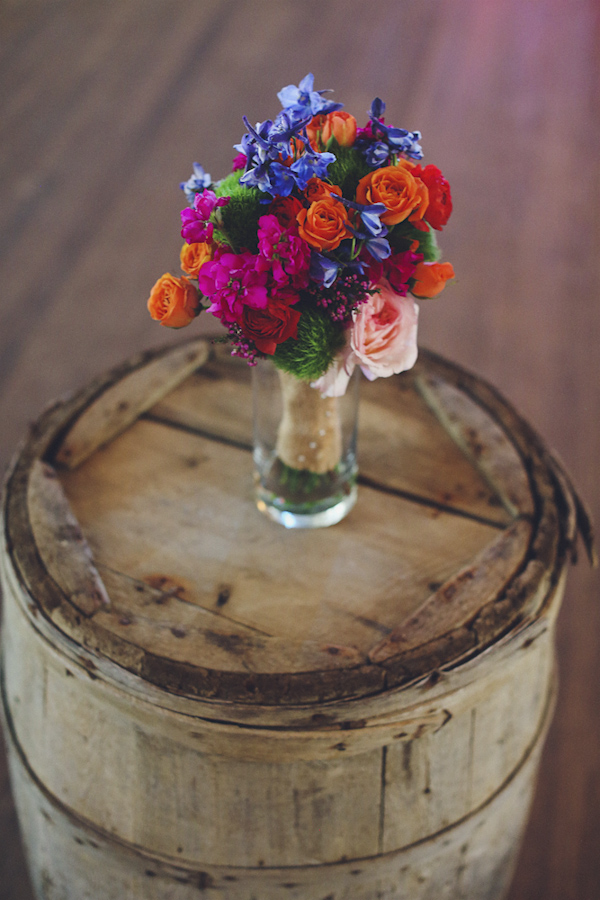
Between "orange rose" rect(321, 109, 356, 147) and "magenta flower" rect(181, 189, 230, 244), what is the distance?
125mm

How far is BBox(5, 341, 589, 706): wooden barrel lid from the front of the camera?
0.88m

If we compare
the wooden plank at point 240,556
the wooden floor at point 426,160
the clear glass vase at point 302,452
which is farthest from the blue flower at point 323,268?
the wooden floor at point 426,160

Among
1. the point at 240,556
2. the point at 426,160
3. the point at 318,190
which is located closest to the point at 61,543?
the point at 240,556

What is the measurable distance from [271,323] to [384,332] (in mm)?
121

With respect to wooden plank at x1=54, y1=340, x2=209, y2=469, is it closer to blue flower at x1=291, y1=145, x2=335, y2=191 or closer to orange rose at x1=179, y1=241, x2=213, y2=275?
orange rose at x1=179, y1=241, x2=213, y2=275

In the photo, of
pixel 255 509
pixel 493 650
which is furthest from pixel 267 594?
pixel 493 650

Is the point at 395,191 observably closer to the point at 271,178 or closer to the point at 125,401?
the point at 271,178

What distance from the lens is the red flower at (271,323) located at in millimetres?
771

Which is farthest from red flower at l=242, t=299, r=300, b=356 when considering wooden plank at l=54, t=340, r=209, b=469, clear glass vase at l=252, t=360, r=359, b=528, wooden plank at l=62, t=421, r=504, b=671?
wooden plank at l=54, t=340, r=209, b=469

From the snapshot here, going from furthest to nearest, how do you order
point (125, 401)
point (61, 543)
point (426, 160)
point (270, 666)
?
point (426, 160)
point (125, 401)
point (61, 543)
point (270, 666)

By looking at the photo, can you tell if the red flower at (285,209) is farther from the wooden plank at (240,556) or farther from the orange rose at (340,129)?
the wooden plank at (240,556)

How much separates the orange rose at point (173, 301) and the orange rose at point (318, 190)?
16cm

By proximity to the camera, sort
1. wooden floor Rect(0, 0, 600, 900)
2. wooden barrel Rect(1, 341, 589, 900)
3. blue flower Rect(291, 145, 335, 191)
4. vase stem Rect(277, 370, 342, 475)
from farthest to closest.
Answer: wooden floor Rect(0, 0, 600, 900), vase stem Rect(277, 370, 342, 475), wooden barrel Rect(1, 341, 589, 900), blue flower Rect(291, 145, 335, 191)

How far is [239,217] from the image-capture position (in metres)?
0.79
